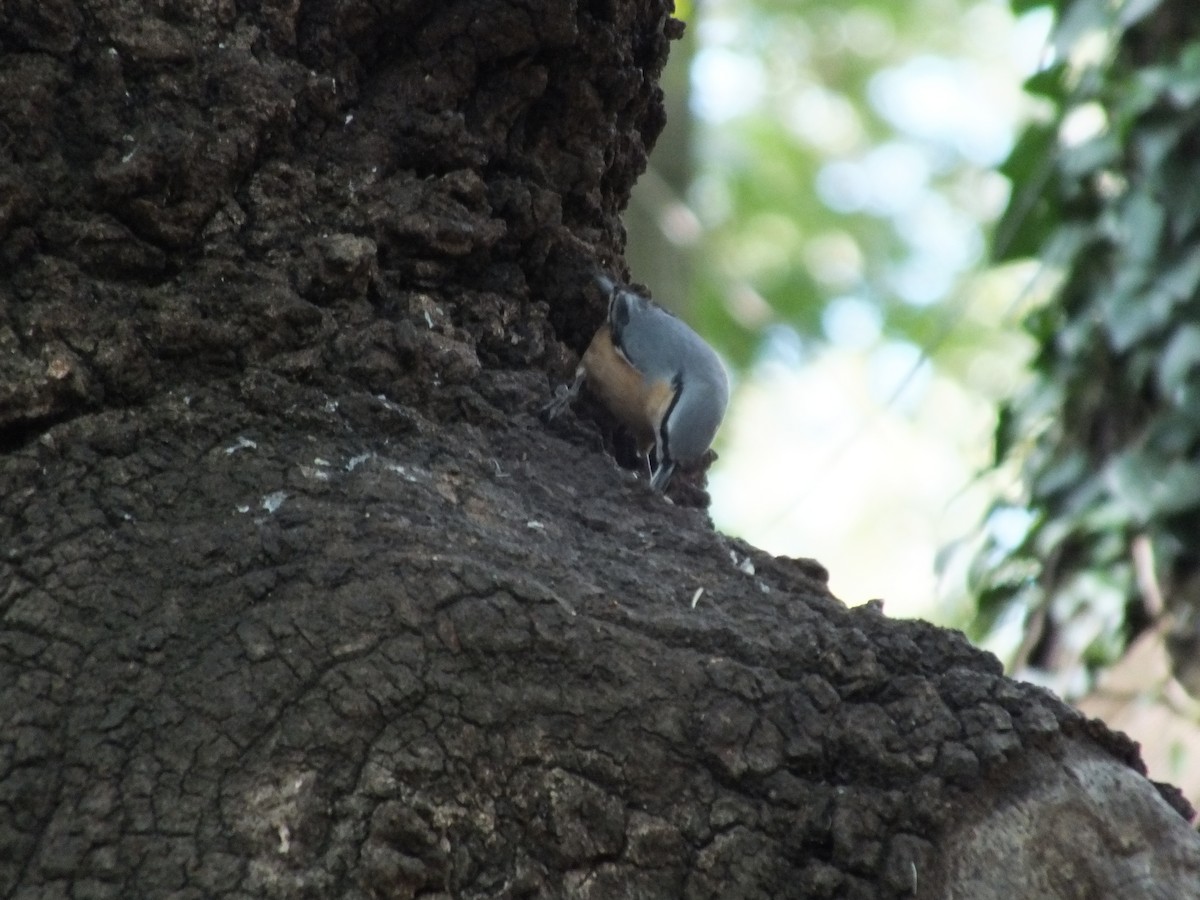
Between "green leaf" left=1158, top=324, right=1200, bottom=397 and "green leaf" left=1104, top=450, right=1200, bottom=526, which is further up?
"green leaf" left=1158, top=324, right=1200, bottom=397

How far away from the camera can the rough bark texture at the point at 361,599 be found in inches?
60.1

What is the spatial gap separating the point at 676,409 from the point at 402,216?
1.35 meters

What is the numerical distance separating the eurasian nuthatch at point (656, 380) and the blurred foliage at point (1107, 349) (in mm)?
1069

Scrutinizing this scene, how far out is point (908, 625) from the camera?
1.88 meters

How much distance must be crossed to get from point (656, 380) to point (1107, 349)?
1.39m

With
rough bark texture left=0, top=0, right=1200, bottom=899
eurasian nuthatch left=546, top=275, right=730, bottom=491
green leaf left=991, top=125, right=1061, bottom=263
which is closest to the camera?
rough bark texture left=0, top=0, right=1200, bottom=899

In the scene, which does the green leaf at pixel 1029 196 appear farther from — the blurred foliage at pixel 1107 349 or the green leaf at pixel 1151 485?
the green leaf at pixel 1151 485

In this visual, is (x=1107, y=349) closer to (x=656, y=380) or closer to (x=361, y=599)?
(x=656, y=380)

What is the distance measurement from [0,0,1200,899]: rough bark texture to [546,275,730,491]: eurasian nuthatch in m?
0.73

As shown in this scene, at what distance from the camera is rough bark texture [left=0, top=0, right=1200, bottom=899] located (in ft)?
5.01

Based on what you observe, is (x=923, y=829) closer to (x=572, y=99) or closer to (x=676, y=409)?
(x=572, y=99)

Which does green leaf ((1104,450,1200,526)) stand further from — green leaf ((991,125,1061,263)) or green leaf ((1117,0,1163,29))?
green leaf ((1117,0,1163,29))

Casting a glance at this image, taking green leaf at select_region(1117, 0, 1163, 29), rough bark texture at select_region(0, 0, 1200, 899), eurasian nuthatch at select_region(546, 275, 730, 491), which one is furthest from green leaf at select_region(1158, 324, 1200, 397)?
rough bark texture at select_region(0, 0, 1200, 899)

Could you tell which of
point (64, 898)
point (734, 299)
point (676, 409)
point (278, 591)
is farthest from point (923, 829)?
point (734, 299)
